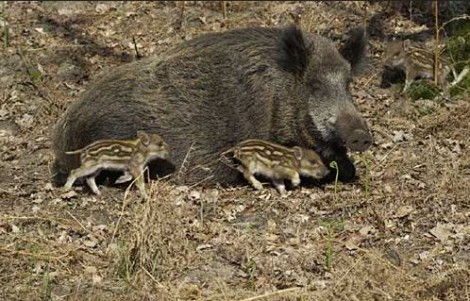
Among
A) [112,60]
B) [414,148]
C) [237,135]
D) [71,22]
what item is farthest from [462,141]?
[71,22]

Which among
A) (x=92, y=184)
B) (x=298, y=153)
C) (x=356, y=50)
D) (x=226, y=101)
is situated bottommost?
(x=92, y=184)

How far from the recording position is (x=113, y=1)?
12.7 m

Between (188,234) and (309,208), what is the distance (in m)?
1.11

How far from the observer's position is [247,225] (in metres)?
7.34

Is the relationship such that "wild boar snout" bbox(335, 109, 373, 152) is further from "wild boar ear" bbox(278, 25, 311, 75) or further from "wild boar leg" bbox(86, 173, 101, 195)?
"wild boar leg" bbox(86, 173, 101, 195)

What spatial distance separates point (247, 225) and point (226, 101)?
1.33 meters

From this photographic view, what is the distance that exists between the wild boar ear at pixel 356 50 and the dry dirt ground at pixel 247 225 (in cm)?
83

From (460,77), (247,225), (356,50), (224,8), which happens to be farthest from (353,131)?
(224,8)

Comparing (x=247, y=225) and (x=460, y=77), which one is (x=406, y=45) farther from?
(x=247, y=225)

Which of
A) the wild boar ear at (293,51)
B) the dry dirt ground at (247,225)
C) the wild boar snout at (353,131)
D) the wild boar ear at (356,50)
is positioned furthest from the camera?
the wild boar ear at (356,50)

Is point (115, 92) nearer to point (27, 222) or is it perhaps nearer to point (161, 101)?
point (161, 101)

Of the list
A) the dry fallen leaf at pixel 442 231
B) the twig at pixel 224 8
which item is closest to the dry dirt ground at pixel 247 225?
the dry fallen leaf at pixel 442 231

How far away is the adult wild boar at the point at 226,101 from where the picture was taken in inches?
315

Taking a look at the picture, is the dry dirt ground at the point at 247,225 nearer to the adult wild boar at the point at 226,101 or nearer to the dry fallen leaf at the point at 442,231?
the dry fallen leaf at the point at 442,231
